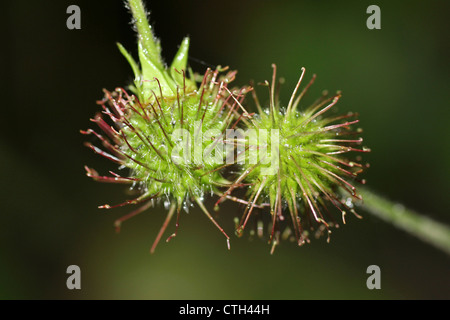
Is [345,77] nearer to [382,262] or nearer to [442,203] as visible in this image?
[442,203]

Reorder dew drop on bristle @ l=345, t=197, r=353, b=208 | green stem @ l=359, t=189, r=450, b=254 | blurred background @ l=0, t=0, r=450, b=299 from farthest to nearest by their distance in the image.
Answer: blurred background @ l=0, t=0, r=450, b=299, green stem @ l=359, t=189, r=450, b=254, dew drop on bristle @ l=345, t=197, r=353, b=208

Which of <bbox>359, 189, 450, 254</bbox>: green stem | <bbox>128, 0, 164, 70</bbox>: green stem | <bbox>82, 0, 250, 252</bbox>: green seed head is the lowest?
<bbox>359, 189, 450, 254</bbox>: green stem

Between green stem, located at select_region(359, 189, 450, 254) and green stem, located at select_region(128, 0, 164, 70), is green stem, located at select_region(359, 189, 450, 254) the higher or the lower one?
the lower one

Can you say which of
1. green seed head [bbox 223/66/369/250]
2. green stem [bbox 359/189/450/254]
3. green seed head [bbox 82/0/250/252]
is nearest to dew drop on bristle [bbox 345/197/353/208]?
green seed head [bbox 223/66/369/250]

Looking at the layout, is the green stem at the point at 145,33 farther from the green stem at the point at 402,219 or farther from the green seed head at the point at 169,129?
the green stem at the point at 402,219

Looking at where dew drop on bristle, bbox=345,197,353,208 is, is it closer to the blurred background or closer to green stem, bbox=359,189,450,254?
green stem, bbox=359,189,450,254

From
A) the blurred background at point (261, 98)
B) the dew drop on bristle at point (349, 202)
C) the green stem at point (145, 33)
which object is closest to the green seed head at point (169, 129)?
the green stem at point (145, 33)
